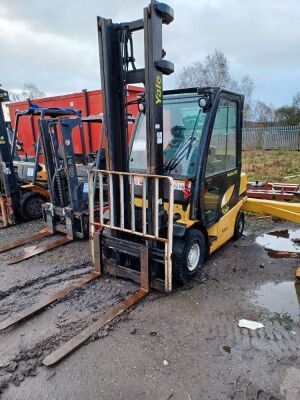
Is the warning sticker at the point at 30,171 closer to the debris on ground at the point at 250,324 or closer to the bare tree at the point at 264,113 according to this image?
the debris on ground at the point at 250,324

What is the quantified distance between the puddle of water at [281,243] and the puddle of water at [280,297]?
94cm

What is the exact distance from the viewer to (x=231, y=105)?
4207 millimetres

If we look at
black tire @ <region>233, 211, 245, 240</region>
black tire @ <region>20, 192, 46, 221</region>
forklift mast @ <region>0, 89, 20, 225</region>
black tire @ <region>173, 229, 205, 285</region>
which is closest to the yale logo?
black tire @ <region>173, 229, 205, 285</region>

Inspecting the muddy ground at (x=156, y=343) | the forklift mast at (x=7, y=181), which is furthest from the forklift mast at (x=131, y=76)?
the forklift mast at (x=7, y=181)

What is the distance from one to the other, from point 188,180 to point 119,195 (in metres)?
0.82

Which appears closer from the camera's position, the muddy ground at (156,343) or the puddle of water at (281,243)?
the muddy ground at (156,343)

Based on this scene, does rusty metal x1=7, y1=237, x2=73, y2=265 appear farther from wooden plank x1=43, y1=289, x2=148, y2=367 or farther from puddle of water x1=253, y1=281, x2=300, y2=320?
puddle of water x1=253, y1=281, x2=300, y2=320

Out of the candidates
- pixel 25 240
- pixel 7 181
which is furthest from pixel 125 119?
pixel 7 181

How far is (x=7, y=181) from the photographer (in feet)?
20.2

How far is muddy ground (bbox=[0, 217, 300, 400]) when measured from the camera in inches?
91.1

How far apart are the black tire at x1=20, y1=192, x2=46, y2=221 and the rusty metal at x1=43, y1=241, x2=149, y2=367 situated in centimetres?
391

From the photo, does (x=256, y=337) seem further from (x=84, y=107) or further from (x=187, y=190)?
(x=84, y=107)

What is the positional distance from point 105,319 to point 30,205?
4218mm

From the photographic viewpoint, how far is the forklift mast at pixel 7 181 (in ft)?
19.7
